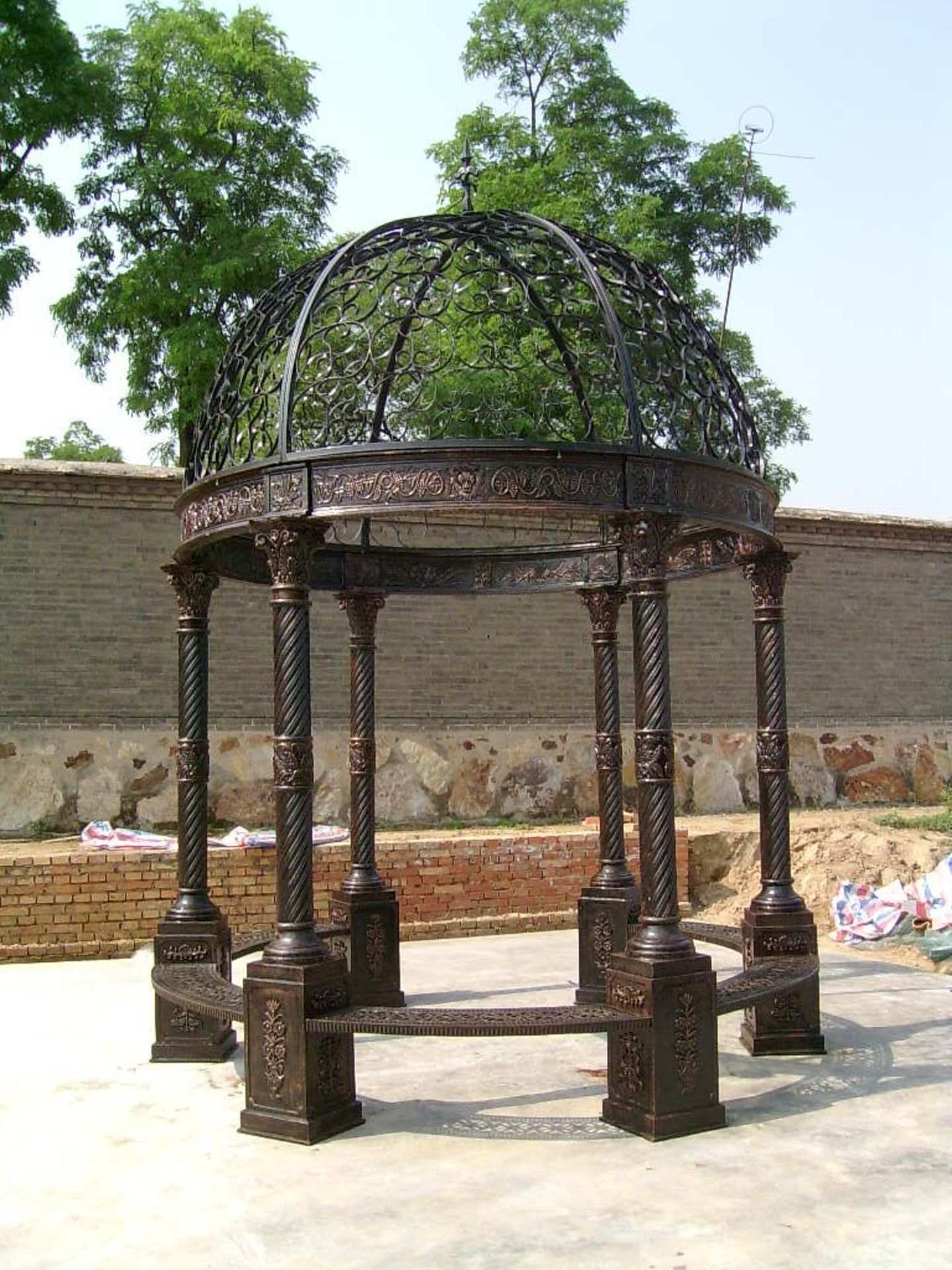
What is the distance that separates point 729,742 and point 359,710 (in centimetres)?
606

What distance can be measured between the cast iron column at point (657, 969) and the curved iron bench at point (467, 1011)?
0.38 ft

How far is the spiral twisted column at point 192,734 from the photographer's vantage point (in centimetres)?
658

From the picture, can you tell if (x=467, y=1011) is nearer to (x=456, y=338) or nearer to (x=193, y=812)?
(x=193, y=812)

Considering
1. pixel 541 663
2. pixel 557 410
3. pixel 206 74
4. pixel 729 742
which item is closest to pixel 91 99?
pixel 206 74

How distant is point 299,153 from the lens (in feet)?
56.0

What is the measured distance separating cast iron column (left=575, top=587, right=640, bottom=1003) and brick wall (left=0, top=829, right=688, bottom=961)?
2367 mm

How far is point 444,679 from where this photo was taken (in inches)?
470

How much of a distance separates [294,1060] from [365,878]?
2.61m

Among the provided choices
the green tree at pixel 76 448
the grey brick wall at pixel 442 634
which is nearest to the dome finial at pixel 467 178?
the grey brick wall at pixel 442 634

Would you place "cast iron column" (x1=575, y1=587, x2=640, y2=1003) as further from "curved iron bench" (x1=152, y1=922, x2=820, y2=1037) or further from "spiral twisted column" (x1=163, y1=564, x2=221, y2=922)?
"spiral twisted column" (x1=163, y1=564, x2=221, y2=922)

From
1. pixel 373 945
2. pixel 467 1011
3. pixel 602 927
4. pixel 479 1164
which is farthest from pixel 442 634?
pixel 479 1164

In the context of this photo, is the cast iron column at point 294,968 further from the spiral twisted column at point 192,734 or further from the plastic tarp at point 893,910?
the plastic tarp at point 893,910

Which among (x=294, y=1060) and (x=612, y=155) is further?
(x=612, y=155)

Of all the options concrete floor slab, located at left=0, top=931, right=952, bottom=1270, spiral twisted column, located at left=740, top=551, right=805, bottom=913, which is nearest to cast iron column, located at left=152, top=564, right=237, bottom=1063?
concrete floor slab, located at left=0, top=931, right=952, bottom=1270
